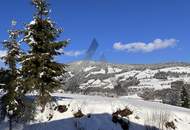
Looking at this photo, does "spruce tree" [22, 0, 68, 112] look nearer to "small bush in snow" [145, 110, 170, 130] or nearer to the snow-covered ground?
the snow-covered ground

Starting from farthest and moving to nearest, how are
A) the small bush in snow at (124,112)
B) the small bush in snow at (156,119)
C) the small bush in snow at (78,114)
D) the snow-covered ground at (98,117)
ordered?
1. the small bush in snow at (124,112)
2. the small bush in snow at (78,114)
3. the snow-covered ground at (98,117)
4. the small bush in snow at (156,119)

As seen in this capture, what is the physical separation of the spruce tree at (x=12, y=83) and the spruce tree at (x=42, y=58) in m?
0.78

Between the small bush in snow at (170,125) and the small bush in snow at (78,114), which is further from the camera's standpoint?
the small bush in snow at (78,114)

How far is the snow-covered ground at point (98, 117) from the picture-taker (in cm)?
3462

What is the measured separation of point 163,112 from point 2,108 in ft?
46.7

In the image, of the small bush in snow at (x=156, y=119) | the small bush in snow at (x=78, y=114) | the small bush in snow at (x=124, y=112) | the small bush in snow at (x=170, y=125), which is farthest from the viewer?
the small bush in snow at (x=124, y=112)

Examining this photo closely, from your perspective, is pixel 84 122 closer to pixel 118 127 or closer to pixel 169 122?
pixel 118 127

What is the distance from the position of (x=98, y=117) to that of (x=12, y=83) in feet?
25.9

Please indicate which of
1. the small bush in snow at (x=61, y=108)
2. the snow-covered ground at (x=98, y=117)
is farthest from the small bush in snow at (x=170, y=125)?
the small bush in snow at (x=61, y=108)

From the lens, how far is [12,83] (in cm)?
3497

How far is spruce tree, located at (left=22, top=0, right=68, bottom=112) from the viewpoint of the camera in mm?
35812

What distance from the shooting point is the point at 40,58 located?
35719 mm

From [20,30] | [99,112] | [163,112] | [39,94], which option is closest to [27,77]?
[39,94]

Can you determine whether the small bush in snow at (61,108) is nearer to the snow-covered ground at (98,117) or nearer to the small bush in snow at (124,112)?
the snow-covered ground at (98,117)
